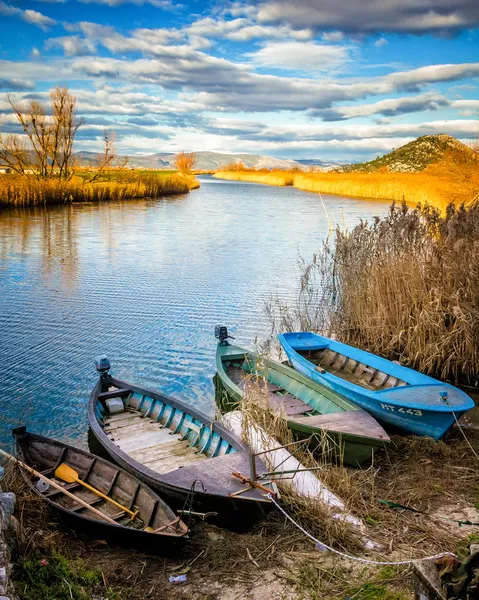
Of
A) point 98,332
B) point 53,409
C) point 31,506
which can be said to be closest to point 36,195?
point 98,332

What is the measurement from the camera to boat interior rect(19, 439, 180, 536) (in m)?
5.09

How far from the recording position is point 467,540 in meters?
4.91

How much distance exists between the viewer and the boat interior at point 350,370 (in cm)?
812

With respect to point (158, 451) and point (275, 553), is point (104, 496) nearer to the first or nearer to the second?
point (158, 451)

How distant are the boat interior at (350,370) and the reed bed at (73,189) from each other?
25.5 meters

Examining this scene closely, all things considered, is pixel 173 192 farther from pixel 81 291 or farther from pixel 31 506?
pixel 31 506

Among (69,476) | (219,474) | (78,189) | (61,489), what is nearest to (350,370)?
(219,474)

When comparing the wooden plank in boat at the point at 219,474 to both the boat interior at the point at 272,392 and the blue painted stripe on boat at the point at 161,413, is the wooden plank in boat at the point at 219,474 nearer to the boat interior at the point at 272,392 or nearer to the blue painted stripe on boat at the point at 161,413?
the boat interior at the point at 272,392

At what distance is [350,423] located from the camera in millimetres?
6656

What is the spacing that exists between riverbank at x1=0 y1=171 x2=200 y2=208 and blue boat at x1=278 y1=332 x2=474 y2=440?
25531 mm

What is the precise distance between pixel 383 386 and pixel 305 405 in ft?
3.97

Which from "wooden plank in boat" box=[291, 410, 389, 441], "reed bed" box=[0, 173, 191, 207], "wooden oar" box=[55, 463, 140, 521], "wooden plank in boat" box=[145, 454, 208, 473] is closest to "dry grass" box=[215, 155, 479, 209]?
"wooden plank in boat" box=[291, 410, 389, 441]

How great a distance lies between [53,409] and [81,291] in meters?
7.32

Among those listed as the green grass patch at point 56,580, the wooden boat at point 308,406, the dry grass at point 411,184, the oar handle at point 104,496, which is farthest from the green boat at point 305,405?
the dry grass at point 411,184
